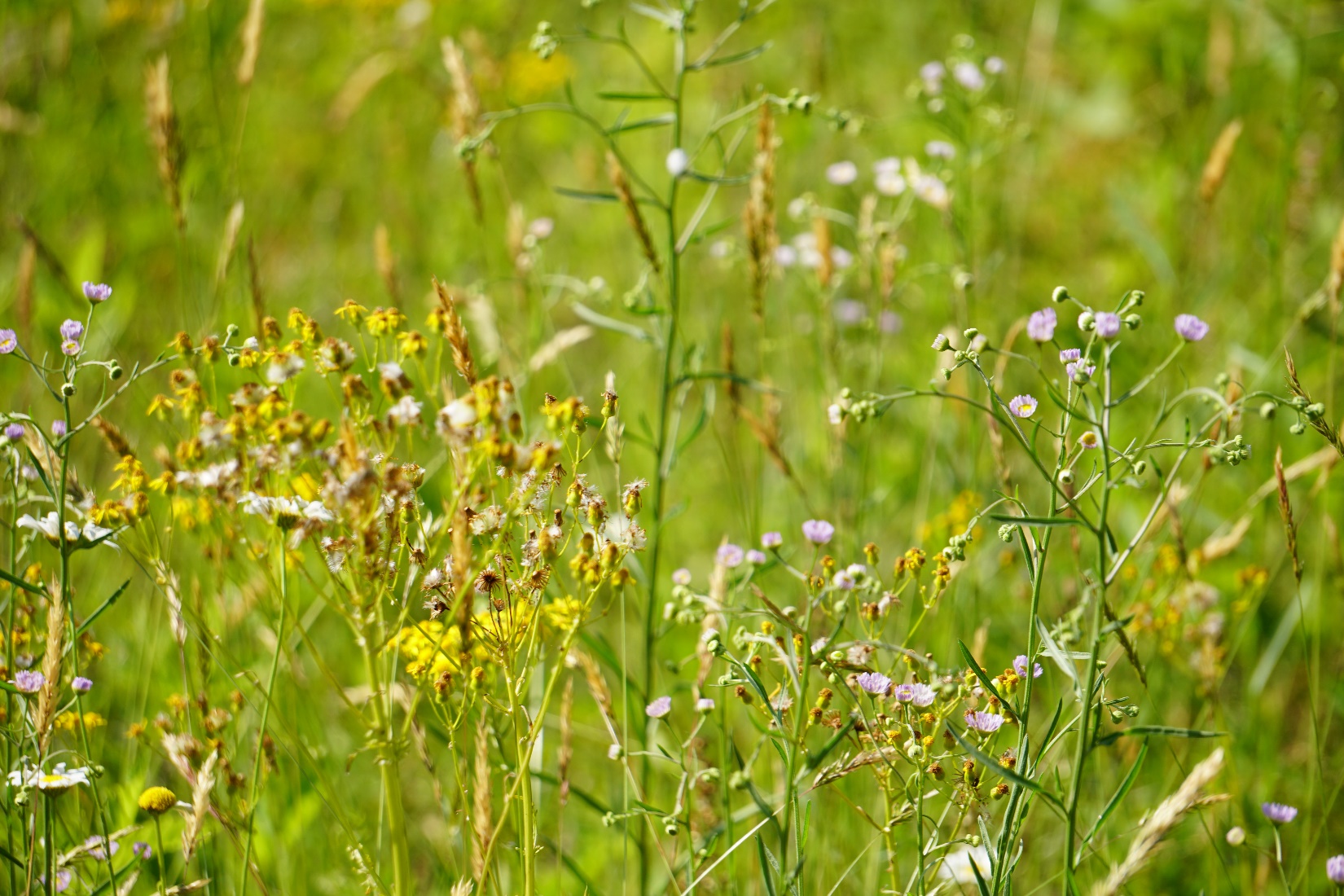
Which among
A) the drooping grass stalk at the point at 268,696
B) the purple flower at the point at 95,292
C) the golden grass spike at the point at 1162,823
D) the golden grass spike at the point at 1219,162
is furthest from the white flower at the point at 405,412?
the golden grass spike at the point at 1219,162

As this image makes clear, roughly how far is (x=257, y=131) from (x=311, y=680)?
113 inches

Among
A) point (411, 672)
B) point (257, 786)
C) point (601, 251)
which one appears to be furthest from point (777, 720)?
point (601, 251)

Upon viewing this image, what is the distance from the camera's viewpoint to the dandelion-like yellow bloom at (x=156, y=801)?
4.22 feet

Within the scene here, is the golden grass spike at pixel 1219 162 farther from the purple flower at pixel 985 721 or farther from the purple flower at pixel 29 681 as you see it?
the purple flower at pixel 29 681

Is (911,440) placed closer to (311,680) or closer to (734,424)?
(734,424)

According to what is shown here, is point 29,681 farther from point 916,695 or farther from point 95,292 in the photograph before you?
point 916,695

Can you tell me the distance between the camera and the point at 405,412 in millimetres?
1168

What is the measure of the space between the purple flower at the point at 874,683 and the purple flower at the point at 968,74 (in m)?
1.87

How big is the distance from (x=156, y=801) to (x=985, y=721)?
106 centimetres

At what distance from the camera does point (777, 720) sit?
4.05 ft

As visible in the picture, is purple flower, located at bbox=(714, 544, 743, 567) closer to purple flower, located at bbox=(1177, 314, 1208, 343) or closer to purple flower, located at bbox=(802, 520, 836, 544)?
purple flower, located at bbox=(802, 520, 836, 544)

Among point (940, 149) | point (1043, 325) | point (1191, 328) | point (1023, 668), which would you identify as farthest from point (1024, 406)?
point (940, 149)

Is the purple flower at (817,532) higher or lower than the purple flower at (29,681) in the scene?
higher

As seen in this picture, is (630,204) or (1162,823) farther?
(630,204)
